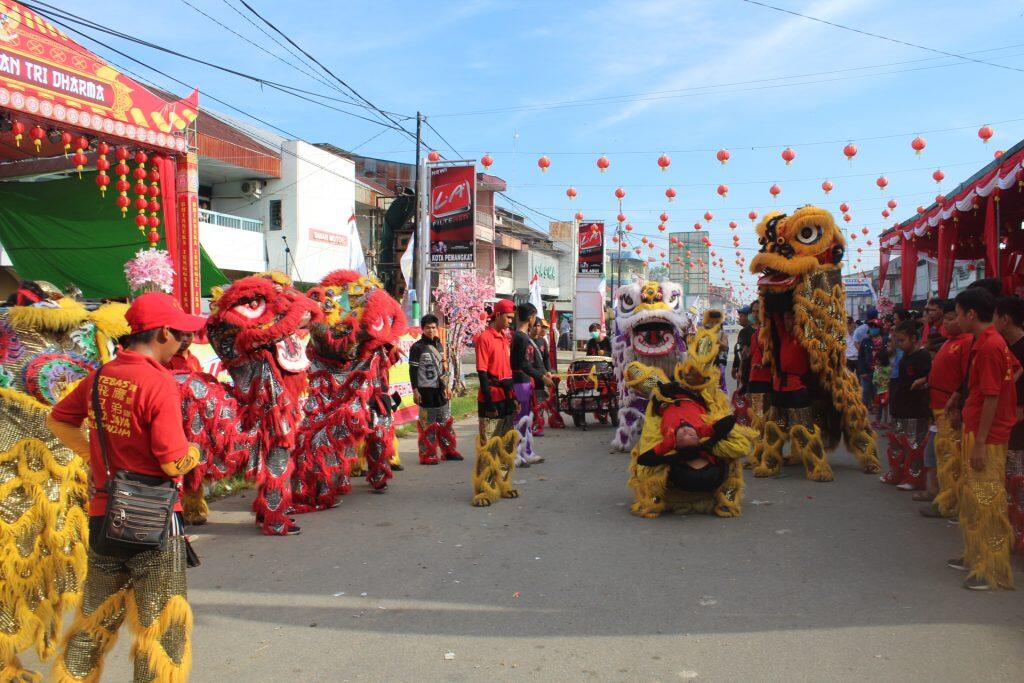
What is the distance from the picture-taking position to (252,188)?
2331cm

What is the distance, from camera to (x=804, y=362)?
7.88 m

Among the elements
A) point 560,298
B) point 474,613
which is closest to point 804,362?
point 474,613

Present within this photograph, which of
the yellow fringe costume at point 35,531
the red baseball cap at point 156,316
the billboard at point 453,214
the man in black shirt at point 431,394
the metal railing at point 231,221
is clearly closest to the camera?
the red baseball cap at point 156,316

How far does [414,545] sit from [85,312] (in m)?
2.73

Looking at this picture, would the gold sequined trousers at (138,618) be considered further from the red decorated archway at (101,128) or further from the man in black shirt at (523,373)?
the red decorated archway at (101,128)

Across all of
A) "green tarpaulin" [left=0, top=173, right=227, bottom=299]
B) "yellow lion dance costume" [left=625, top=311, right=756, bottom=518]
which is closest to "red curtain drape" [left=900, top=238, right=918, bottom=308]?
"yellow lion dance costume" [left=625, top=311, right=756, bottom=518]

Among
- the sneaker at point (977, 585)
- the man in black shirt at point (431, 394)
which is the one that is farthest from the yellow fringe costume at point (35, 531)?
the man in black shirt at point (431, 394)

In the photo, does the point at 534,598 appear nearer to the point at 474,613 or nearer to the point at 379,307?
the point at 474,613

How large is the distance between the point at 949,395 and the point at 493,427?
3.69 meters

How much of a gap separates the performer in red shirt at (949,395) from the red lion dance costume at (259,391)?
15.7 ft

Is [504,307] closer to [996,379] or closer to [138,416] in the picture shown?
[996,379]

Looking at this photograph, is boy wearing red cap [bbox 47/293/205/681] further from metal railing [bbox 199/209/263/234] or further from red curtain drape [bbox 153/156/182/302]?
metal railing [bbox 199/209/263/234]

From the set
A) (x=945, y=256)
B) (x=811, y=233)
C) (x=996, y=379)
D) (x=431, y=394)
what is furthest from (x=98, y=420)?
(x=945, y=256)

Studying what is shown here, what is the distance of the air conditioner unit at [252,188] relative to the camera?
23281 mm
